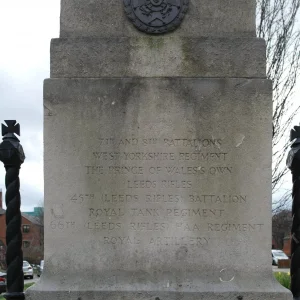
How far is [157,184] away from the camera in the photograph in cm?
549

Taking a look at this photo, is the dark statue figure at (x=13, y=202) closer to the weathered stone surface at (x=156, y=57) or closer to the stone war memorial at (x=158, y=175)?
the stone war memorial at (x=158, y=175)

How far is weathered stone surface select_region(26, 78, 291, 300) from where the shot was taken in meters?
5.42

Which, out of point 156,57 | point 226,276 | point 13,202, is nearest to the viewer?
point 226,276

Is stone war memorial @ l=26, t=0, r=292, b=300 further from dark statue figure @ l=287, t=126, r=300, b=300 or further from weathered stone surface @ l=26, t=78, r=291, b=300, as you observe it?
dark statue figure @ l=287, t=126, r=300, b=300

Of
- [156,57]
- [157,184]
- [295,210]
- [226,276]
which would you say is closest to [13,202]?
[157,184]

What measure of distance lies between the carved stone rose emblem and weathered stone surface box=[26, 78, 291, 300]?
49 centimetres

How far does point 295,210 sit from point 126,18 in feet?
7.52

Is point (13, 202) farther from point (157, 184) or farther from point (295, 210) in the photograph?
point (295, 210)

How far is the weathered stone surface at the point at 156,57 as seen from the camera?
18.4ft

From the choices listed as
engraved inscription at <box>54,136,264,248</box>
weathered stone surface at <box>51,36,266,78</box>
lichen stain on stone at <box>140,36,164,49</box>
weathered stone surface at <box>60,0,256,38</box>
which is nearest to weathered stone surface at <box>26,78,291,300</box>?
engraved inscription at <box>54,136,264,248</box>

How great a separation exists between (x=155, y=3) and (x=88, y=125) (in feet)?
3.99

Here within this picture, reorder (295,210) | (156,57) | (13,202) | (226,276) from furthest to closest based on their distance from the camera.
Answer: (13,202) → (295,210) → (156,57) → (226,276)

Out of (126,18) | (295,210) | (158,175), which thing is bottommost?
(295,210)

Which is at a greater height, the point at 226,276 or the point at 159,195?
the point at 159,195
